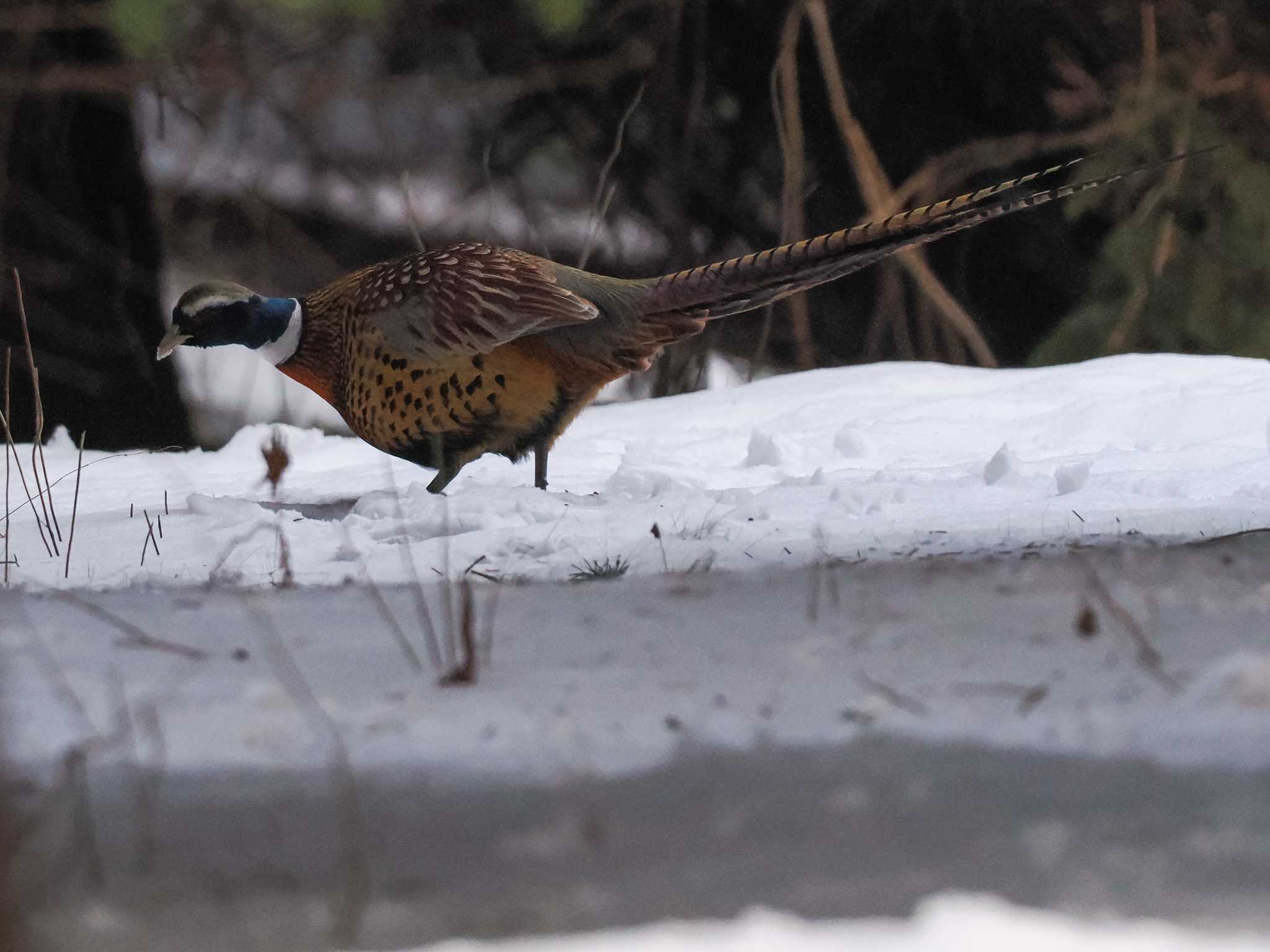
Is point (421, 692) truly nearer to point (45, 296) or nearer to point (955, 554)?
point (955, 554)

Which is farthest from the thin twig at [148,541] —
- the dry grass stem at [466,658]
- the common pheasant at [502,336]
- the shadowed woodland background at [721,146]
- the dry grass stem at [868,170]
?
the dry grass stem at [868,170]

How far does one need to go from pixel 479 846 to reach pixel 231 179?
7.00 meters

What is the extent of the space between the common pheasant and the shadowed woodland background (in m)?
1.81

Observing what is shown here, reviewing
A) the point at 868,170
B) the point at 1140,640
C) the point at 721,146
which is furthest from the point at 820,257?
the point at 721,146

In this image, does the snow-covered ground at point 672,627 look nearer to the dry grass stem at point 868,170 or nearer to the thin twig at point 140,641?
the thin twig at point 140,641

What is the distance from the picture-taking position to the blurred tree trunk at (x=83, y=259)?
7.86 meters

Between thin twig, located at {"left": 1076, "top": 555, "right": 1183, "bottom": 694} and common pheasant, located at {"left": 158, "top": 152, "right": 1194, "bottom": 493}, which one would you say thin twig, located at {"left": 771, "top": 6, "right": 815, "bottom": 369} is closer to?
common pheasant, located at {"left": 158, "top": 152, "right": 1194, "bottom": 493}

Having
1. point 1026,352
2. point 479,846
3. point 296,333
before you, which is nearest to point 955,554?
point 479,846

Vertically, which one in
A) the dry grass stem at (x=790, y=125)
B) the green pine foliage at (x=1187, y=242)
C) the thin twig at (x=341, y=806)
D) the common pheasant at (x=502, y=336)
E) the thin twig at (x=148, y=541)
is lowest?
the thin twig at (x=341, y=806)

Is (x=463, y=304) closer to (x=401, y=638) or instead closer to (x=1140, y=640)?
(x=401, y=638)

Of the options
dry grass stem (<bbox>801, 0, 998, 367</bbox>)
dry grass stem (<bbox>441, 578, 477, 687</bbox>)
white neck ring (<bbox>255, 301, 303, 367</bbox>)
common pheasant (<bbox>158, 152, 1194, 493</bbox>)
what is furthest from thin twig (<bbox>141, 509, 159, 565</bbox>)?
dry grass stem (<bbox>801, 0, 998, 367</bbox>)

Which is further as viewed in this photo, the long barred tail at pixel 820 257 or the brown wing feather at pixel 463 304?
the brown wing feather at pixel 463 304

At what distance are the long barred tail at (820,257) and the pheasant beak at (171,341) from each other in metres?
1.58

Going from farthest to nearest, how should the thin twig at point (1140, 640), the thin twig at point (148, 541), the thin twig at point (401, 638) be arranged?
1. the thin twig at point (148, 541)
2. the thin twig at point (401, 638)
3. the thin twig at point (1140, 640)
